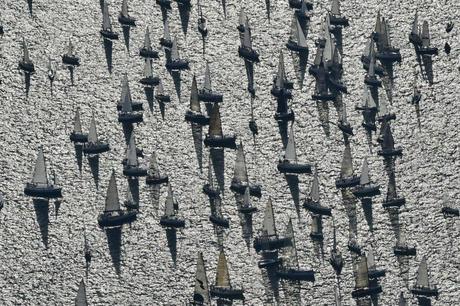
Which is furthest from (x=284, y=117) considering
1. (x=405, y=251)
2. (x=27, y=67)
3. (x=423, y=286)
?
(x=423, y=286)

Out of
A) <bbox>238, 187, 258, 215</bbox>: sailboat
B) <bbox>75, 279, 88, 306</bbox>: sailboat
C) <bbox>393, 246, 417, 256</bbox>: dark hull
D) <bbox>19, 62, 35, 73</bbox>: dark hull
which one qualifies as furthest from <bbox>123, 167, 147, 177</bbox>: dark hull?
<bbox>393, 246, 417, 256</bbox>: dark hull

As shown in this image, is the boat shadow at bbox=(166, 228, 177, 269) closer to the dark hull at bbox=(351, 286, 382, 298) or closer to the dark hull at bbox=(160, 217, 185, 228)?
the dark hull at bbox=(160, 217, 185, 228)

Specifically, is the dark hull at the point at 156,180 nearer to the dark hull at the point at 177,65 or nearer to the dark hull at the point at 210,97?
the dark hull at the point at 210,97

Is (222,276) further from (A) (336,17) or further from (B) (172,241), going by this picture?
(A) (336,17)

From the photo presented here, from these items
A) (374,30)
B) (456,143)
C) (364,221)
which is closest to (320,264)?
(364,221)

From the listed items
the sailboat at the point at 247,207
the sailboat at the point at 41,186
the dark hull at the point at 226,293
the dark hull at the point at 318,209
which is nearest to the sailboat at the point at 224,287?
the dark hull at the point at 226,293

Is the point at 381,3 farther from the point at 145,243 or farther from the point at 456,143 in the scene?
→ the point at 145,243
